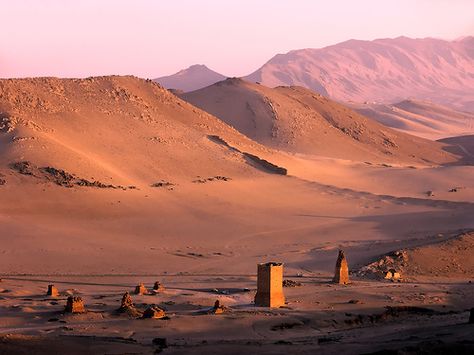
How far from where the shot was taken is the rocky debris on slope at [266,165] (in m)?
48.4

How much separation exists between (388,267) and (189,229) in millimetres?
9061

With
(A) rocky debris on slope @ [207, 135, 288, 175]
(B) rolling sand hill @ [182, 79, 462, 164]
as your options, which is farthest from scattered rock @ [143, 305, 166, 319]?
(B) rolling sand hill @ [182, 79, 462, 164]

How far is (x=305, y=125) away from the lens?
6912 cm

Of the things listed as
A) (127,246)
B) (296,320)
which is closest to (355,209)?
(127,246)

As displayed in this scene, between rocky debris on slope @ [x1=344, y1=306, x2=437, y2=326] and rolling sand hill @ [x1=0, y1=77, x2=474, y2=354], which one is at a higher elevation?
rolling sand hill @ [x1=0, y1=77, x2=474, y2=354]

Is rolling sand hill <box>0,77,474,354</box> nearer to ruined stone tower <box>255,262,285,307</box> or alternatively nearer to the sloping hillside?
the sloping hillside

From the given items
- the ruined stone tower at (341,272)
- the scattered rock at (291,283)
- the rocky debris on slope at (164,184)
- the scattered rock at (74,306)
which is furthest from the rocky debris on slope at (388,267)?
the rocky debris on slope at (164,184)

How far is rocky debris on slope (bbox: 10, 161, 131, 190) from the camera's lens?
37969mm

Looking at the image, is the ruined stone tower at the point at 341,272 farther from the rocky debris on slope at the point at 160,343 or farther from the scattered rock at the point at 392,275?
the rocky debris on slope at the point at 160,343

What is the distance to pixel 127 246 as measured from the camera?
30.9 m

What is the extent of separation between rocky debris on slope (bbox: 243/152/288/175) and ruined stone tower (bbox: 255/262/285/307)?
1064 inches

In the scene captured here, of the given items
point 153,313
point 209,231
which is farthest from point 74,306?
point 209,231

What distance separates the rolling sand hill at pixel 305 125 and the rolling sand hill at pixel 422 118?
29818 mm

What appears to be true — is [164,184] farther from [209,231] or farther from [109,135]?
[209,231]
